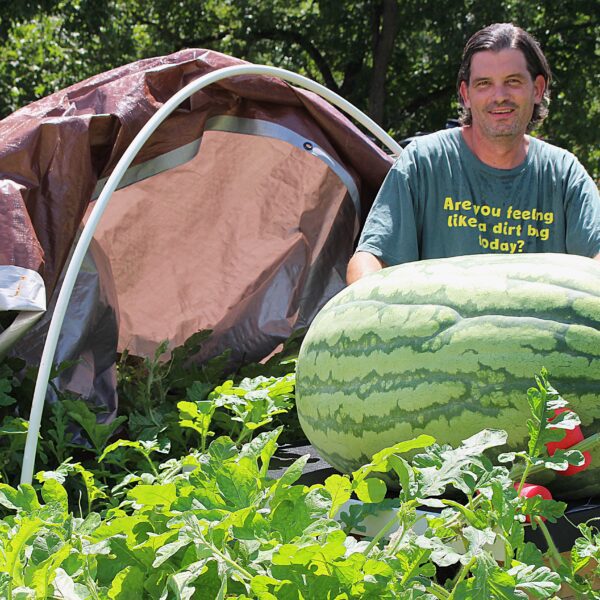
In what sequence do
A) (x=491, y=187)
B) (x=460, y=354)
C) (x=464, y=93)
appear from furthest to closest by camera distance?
(x=464, y=93) → (x=491, y=187) → (x=460, y=354)

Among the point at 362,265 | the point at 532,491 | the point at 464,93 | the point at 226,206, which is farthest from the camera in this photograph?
the point at 226,206

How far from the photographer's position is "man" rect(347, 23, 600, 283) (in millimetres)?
2838

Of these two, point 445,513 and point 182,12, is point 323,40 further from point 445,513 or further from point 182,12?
point 445,513

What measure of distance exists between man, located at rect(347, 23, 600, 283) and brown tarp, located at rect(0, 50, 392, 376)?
600 mm

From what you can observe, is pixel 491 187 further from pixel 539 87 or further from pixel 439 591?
pixel 439 591

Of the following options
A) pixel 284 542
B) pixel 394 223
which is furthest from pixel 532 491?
pixel 394 223

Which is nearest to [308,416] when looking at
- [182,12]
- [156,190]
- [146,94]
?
[146,94]

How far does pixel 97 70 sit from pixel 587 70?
778 cm

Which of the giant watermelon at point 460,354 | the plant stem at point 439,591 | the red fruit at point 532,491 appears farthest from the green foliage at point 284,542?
the giant watermelon at point 460,354

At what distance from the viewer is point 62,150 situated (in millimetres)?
2697

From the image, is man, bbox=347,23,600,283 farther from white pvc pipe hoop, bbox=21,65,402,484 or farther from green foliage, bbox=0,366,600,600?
green foliage, bbox=0,366,600,600

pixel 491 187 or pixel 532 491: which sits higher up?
pixel 491 187

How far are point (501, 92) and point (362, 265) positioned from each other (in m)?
0.80

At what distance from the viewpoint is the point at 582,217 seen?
2.85m
